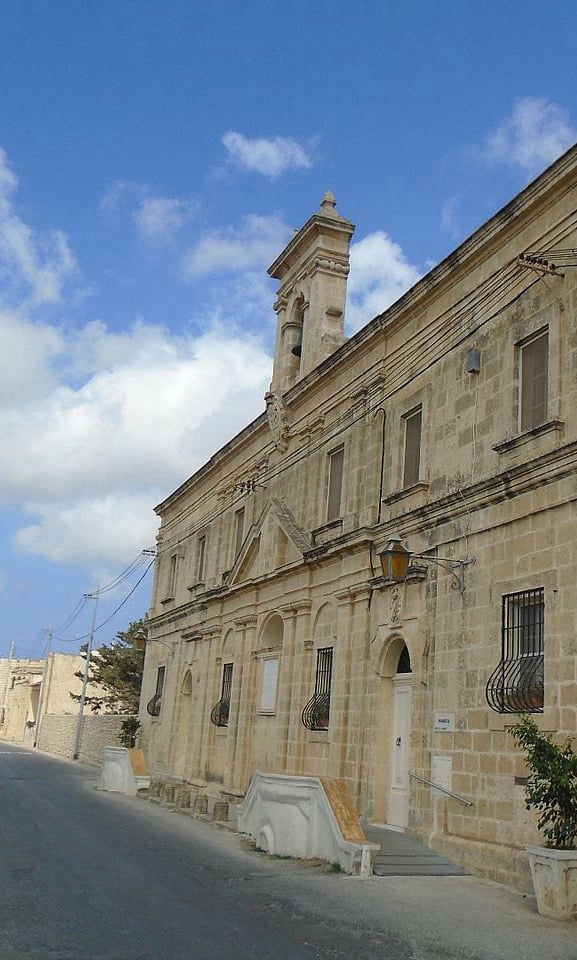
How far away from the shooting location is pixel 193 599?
81.3 feet

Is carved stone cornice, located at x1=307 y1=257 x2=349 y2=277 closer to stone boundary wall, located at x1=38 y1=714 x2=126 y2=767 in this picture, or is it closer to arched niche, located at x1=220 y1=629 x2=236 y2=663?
arched niche, located at x1=220 y1=629 x2=236 y2=663

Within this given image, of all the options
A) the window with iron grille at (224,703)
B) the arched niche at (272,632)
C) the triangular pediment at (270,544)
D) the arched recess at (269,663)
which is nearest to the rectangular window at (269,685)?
the arched recess at (269,663)

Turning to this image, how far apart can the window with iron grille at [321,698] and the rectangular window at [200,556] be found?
9244 millimetres

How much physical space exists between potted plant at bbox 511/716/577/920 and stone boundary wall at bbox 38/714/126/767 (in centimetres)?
2591

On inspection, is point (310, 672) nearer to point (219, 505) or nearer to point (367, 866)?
point (367, 866)

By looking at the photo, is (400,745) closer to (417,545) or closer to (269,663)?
(417,545)

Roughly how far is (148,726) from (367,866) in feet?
58.9

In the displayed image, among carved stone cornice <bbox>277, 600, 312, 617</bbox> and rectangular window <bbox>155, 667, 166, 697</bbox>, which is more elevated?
carved stone cornice <bbox>277, 600, 312, 617</bbox>

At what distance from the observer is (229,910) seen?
8375 millimetres

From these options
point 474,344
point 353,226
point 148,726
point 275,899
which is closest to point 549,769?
point 275,899

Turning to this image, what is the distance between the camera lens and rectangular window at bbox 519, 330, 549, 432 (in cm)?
1158

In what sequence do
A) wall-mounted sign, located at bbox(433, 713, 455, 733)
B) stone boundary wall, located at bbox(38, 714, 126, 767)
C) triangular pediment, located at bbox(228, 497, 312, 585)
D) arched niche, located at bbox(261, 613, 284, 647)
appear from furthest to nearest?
1. stone boundary wall, located at bbox(38, 714, 126, 767)
2. arched niche, located at bbox(261, 613, 284, 647)
3. triangular pediment, located at bbox(228, 497, 312, 585)
4. wall-mounted sign, located at bbox(433, 713, 455, 733)

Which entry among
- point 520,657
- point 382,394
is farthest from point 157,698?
point 520,657

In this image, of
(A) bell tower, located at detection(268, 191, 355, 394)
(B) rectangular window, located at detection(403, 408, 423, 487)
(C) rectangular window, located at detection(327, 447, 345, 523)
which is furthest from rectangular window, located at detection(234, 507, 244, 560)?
(B) rectangular window, located at detection(403, 408, 423, 487)
